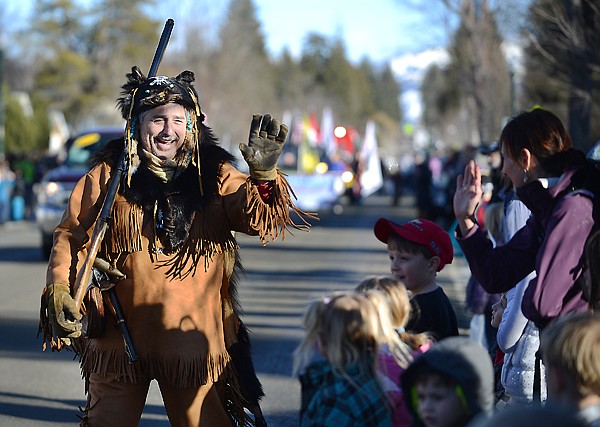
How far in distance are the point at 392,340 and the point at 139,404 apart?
4.25 feet

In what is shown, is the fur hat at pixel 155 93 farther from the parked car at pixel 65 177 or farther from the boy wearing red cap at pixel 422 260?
the parked car at pixel 65 177

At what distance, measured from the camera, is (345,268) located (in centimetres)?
1638

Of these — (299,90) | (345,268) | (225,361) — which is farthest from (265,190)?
(299,90)

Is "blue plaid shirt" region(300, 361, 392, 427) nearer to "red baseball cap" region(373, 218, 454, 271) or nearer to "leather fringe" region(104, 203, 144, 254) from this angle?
"leather fringe" region(104, 203, 144, 254)

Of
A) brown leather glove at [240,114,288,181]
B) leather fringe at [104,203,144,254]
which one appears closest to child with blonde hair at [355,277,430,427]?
brown leather glove at [240,114,288,181]

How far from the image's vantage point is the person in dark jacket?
128 inches

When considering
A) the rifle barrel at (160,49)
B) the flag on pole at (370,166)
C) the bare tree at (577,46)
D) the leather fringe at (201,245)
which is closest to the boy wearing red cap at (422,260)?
the leather fringe at (201,245)

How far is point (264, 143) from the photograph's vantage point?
4.24m

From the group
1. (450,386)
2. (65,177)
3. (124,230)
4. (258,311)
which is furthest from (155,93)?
(65,177)

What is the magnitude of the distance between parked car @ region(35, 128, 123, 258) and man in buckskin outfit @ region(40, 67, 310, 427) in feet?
37.1

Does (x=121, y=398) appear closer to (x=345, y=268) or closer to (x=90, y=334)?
(x=90, y=334)

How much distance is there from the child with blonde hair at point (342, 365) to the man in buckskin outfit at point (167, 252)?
0.91m

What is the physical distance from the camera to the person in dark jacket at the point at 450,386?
326 centimetres

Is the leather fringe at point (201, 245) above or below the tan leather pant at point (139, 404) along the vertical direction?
above
